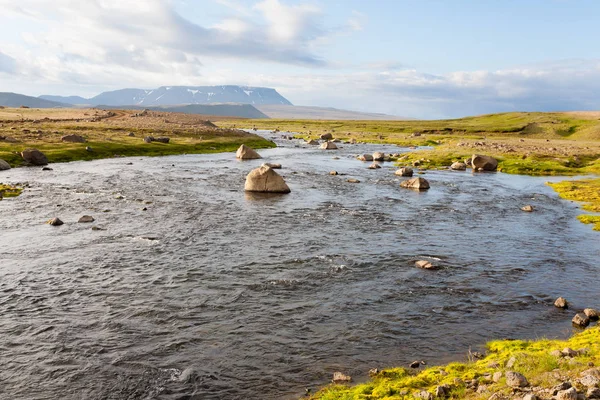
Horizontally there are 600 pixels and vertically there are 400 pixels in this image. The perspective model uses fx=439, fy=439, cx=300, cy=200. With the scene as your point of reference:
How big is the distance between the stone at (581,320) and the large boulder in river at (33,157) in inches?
2609

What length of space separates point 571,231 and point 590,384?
30.1m

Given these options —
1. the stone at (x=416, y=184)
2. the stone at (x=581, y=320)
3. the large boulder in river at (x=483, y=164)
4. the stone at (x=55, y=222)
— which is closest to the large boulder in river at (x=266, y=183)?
the stone at (x=416, y=184)

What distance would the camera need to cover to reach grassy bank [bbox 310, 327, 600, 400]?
12953 millimetres

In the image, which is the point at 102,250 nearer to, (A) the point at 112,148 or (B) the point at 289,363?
(B) the point at 289,363

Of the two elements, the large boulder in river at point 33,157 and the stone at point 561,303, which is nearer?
the stone at point 561,303

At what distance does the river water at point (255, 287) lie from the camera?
15977mm

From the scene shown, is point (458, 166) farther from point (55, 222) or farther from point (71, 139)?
point (71, 139)

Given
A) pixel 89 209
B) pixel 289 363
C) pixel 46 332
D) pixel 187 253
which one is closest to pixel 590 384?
pixel 289 363

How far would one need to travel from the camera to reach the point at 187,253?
28297 mm

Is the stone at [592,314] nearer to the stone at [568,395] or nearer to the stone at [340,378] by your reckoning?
the stone at [568,395]

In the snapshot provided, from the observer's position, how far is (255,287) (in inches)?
920

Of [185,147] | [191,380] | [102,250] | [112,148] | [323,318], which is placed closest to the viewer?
[191,380]

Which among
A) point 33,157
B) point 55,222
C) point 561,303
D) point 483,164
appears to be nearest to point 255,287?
point 561,303

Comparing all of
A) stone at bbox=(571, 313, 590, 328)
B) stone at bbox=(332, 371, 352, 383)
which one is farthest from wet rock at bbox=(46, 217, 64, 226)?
stone at bbox=(571, 313, 590, 328)
